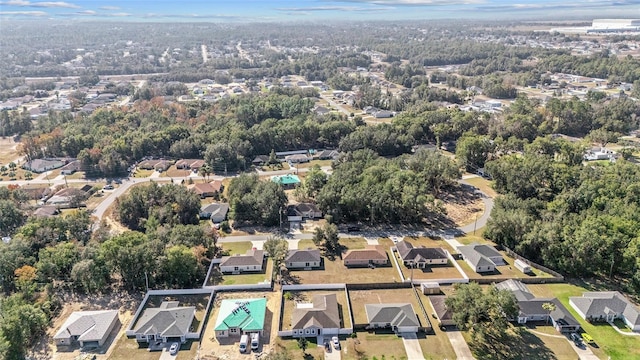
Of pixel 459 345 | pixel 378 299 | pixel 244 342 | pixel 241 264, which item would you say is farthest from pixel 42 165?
pixel 459 345

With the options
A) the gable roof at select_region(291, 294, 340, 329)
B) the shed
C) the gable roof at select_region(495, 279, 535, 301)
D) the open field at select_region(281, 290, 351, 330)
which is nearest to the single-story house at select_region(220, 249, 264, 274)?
the open field at select_region(281, 290, 351, 330)

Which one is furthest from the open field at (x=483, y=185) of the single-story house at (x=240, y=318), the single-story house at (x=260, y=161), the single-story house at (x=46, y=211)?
the single-story house at (x=46, y=211)

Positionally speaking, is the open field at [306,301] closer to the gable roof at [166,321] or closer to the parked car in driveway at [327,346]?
the parked car in driveway at [327,346]

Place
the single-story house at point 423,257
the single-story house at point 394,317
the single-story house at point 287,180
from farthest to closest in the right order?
1. the single-story house at point 287,180
2. the single-story house at point 423,257
3. the single-story house at point 394,317

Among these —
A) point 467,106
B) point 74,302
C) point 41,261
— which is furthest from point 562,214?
point 467,106

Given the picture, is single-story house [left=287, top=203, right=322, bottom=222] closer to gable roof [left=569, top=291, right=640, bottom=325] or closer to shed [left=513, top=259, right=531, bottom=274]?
shed [left=513, top=259, right=531, bottom=274]

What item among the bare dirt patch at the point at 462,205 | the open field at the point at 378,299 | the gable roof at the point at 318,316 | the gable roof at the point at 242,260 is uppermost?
the gable roof at the point at 318,316
